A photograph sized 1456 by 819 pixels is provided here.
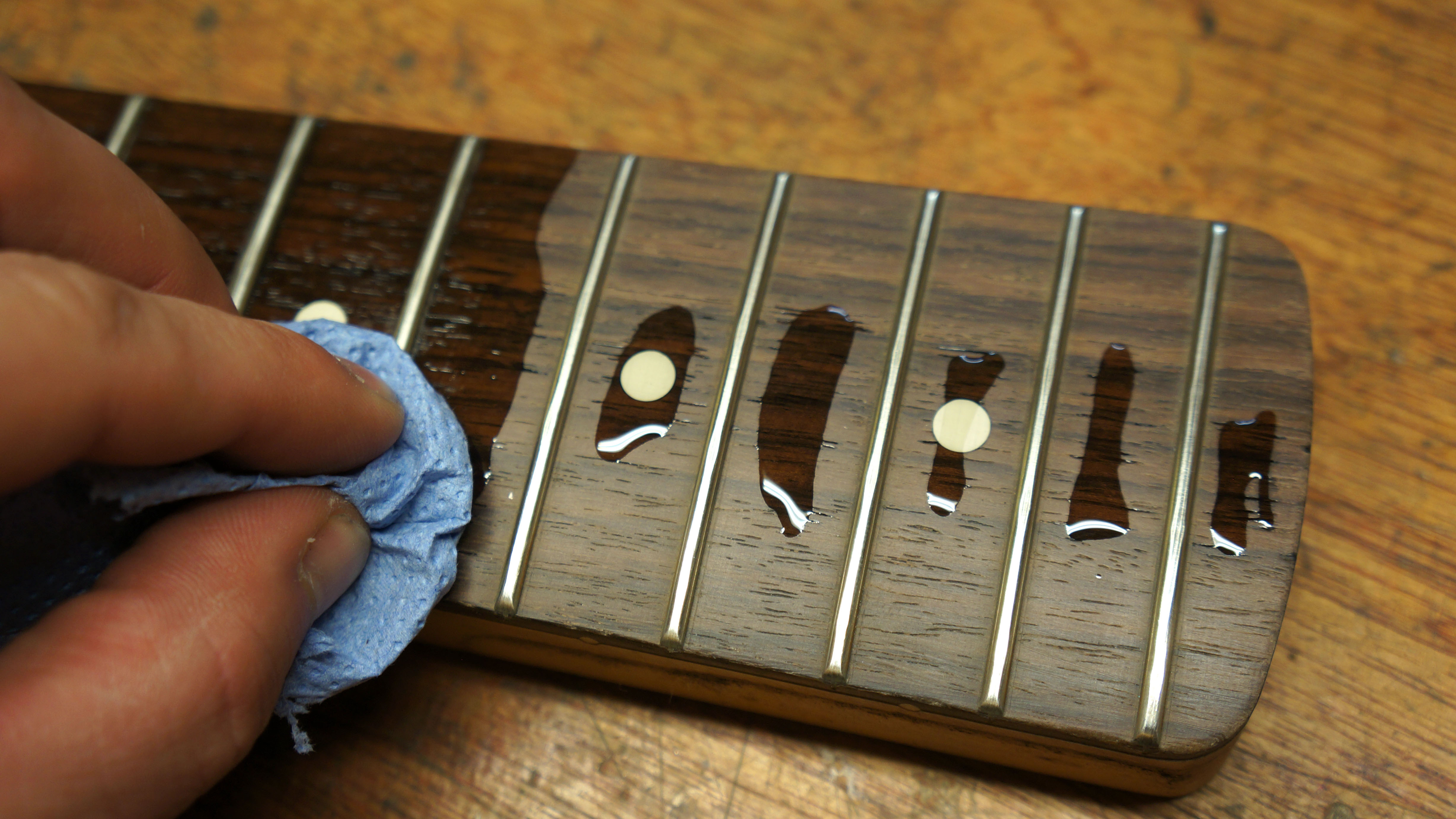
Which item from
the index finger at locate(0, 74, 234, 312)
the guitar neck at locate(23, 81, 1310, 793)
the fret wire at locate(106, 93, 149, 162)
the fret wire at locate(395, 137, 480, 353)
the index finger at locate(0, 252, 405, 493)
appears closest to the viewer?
the index finger at locate(0, 252, 405, 493)

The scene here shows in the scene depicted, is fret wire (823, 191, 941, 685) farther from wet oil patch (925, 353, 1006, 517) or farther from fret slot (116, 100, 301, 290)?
fret slot (116, 100, 301, 290)

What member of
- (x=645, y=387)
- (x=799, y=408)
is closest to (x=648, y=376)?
(x=645, y=387)

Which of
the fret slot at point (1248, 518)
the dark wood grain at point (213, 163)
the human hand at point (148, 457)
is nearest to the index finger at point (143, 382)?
the human hand at point (148, 457)

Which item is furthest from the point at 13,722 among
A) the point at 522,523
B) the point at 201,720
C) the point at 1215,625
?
the point at 1215,625

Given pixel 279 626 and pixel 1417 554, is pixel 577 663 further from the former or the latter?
pixel 1417 554

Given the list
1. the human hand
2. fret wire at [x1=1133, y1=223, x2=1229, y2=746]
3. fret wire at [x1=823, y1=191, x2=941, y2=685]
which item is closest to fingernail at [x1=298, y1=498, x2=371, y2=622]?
the human hand

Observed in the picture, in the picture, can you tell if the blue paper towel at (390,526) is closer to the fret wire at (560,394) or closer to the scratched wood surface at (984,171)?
the fret wire at (560,394)
